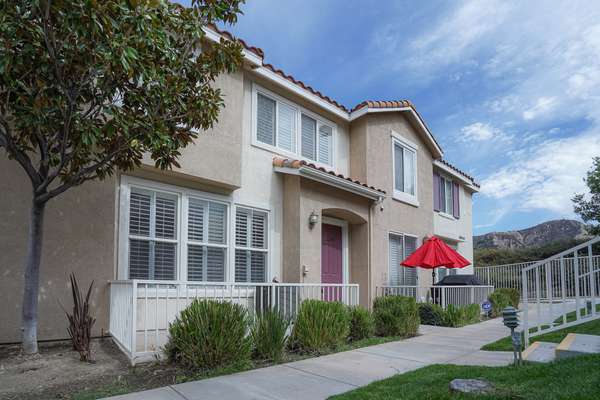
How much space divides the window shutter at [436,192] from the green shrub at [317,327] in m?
10.8

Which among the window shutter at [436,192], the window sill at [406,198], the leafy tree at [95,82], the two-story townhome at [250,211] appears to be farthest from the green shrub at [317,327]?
the window shutter at [436,192]

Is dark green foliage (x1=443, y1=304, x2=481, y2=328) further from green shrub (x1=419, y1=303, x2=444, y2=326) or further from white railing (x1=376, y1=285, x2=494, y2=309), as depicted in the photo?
white railing (x1=376, y1=285, x2=494, y2=309)

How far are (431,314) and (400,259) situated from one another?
8.29 ft

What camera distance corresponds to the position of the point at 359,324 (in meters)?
9.29

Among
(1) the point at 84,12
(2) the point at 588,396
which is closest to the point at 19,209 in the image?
(1) the point at 84,12

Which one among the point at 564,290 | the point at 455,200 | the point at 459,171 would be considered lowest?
the point at 564,290

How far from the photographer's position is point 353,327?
927 cm

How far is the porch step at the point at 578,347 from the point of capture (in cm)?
579

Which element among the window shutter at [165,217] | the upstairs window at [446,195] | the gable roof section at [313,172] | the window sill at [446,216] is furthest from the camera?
the window sill at [446,216]

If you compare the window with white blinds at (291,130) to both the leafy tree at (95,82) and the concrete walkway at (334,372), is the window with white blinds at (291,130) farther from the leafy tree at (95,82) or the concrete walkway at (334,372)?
the concrete walkway at (334,372)

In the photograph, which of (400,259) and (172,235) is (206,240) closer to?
(172,235)

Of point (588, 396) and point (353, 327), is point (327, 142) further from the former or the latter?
point (588, 396)

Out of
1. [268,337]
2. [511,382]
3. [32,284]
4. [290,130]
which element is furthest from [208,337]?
[290,130]

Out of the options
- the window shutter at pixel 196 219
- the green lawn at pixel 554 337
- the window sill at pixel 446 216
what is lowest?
the green lawn at pixel 554 337
